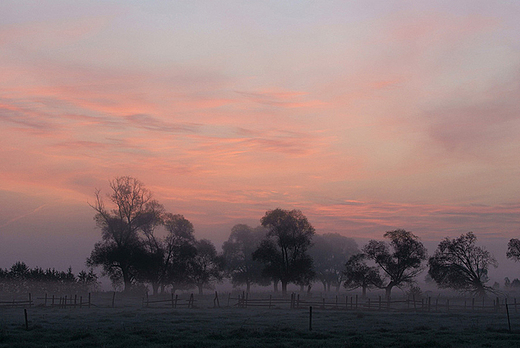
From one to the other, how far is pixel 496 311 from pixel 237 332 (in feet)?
147

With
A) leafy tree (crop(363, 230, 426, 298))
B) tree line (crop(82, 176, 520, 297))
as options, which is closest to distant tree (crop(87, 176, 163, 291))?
tree line (crop(82, 176, 520, 297))

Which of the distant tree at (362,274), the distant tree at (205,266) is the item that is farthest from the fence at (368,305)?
the distant tree at (205,266)

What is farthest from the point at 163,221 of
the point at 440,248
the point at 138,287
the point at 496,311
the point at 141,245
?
the point at 496,311

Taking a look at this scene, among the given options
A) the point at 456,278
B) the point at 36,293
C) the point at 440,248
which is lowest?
the point at 36,293

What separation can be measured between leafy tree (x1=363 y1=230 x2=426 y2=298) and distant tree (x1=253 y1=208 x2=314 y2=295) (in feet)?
38.7

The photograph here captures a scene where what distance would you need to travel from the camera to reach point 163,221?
92375 millimetres

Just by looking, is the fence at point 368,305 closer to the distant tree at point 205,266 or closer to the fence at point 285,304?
the fence at point 285,304

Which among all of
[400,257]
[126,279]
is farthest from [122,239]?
[400,257]

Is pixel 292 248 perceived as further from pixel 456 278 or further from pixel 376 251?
pixel 456 278

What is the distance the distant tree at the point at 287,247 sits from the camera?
87.8 metres

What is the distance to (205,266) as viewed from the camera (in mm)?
101688

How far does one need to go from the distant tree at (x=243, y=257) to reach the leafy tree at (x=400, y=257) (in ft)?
118

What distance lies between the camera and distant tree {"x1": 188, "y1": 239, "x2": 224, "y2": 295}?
9556cm

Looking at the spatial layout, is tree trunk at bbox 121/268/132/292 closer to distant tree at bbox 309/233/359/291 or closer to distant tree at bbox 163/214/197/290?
distant tree at bbox 163/214/197/290
